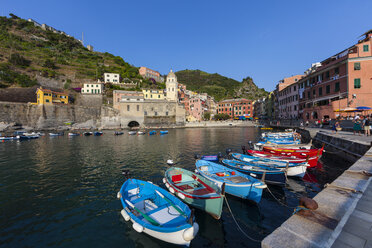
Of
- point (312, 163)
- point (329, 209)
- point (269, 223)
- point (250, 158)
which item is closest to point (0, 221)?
point (269, 223)

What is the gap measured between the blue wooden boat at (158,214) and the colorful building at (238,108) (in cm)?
8553

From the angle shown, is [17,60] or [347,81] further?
[17,60]

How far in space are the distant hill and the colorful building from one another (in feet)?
118

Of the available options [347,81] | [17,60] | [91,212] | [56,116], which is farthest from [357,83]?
[17,60]

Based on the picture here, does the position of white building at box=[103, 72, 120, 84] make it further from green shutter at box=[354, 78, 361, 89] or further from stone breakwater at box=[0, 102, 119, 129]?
green shutter at box=[354, 78, 361, 89]

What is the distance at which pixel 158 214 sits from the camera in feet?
21.7

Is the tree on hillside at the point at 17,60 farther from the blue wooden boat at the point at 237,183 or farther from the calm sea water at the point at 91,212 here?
the blue wooden boat at the point at 237,183

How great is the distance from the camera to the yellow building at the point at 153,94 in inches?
3113

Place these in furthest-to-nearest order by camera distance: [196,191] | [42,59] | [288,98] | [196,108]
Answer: [196,108]
[42,59]
[288,98]
[196,191]

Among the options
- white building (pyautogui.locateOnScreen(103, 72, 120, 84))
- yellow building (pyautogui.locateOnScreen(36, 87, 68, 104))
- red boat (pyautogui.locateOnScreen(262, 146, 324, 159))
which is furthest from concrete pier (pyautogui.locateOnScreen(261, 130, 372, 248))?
white building (pyautogui.locateOnScreen(103, 72, 120, 84))

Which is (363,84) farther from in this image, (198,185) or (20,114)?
(20,114)

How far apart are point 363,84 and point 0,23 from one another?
172403mm

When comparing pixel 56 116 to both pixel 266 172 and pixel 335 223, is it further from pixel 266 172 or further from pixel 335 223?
pixel 335 223

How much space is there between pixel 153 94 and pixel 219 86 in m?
102
